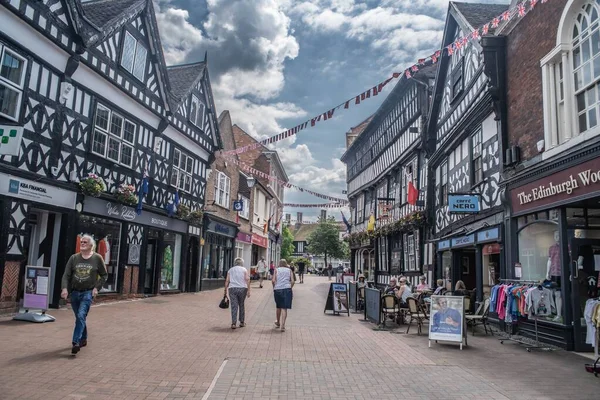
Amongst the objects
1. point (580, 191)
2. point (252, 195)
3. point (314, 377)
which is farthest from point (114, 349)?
point (252, 195)

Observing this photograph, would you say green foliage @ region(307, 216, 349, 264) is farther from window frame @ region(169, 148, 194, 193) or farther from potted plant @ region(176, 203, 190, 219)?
potted plant @ region(176, 203, 190, 219)

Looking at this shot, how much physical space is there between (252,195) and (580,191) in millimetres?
25587

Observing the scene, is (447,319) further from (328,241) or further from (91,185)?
(328,241)

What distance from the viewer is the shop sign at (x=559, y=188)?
8320 millimetres

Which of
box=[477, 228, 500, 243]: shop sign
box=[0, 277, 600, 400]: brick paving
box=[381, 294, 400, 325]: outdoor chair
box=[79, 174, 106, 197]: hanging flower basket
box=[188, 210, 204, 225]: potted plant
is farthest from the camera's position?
box=[188, 210, 204, 225]: potted plant

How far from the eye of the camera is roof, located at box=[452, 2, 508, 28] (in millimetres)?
14499

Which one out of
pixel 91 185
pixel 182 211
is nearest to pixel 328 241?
pixel 182 211

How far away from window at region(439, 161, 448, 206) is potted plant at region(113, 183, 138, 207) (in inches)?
423

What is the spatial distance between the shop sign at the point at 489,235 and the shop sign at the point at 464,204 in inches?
27.7

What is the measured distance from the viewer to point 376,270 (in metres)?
27.2

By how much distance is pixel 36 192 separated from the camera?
11008 mm

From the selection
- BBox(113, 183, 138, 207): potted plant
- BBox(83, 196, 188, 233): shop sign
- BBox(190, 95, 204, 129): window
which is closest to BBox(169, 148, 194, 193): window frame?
BBox(83, 196, 188, 233): shop sign

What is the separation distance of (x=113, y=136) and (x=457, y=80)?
11.3 m

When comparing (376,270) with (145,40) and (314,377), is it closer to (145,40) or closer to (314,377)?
(145,40)
